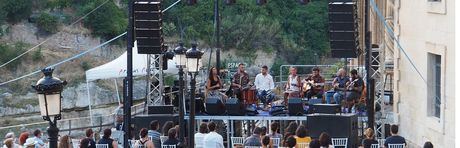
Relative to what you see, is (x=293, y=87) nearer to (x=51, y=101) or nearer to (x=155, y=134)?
(x=155, y=134)

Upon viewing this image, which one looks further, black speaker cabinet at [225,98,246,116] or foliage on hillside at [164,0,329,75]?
foliage on hillside at [164,0,329,75]

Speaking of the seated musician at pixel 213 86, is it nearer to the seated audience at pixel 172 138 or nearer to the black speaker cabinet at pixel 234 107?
the black speaker cabinet at pixel 234 107

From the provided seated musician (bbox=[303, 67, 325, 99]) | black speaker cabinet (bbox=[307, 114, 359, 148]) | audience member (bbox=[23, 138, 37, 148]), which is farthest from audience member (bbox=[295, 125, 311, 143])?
seated musician (bbox=[303, 67, 325, 99])

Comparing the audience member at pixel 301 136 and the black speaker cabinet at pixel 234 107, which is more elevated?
the black speaker cabinet at pixel 234 107

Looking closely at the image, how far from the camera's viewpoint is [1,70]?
2239 inches

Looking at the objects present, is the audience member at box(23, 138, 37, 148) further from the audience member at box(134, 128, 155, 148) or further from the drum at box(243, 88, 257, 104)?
the drum at box(243, 88, 257, 104)

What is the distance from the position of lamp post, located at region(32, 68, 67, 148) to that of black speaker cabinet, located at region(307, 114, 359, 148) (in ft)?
26.4

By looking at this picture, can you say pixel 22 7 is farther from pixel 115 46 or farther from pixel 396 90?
pixel 396 90

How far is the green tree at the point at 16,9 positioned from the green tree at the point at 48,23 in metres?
0.75

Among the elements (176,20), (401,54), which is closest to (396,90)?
(401,54)

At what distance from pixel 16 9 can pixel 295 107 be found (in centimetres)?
3508

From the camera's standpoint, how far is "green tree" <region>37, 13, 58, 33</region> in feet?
197

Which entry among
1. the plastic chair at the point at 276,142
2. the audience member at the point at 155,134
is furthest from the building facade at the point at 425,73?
the audience member at the point at 155,134

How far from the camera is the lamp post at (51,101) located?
631 inches
